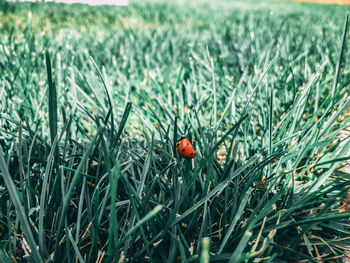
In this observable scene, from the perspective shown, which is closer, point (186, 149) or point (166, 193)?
point (186, 149)

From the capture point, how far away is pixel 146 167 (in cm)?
77

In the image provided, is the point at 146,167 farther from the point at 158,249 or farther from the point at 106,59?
the point at 106,59

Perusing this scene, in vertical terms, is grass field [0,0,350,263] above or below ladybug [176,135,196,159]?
below

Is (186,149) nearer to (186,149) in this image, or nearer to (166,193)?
(186,149)

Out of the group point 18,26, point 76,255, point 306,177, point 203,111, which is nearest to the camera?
point 76,255

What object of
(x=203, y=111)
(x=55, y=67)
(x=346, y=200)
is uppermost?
(x=55, y=67)

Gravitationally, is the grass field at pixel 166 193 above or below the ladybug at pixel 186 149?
below

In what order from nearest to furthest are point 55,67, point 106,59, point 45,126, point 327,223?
point 327,223, point 45,126, point 55,67, point 106,59

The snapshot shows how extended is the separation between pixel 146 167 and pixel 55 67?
111cm

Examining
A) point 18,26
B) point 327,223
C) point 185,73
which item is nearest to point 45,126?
point 185,73

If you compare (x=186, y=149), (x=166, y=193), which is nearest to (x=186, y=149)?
(x=186, y=149)

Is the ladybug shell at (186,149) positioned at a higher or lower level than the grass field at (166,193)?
higher

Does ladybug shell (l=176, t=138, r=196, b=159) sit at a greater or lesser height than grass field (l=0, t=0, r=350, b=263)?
greater

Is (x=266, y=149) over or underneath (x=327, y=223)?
over
